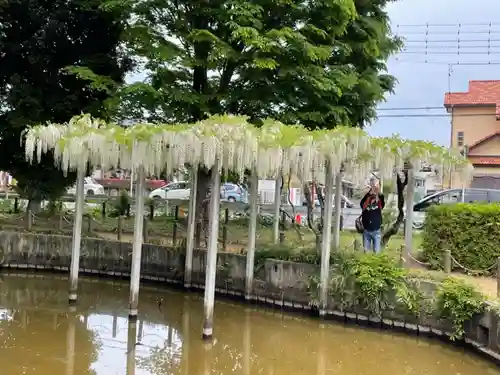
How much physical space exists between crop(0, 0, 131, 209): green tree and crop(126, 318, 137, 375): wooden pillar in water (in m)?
8.35

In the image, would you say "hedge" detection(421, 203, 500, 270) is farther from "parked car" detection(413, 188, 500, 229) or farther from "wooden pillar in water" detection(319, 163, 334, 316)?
"parked car" detection(413, 188, 500, 229)

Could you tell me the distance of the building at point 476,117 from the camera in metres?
29.4

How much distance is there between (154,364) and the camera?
8445mm

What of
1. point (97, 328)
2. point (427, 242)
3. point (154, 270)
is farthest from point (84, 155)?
point (427, 242)

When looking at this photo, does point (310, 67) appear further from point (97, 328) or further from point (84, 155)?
point (97, 328)

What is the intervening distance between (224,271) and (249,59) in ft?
16.8

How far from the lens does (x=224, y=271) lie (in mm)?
13125

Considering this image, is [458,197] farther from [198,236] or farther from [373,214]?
[198,236]

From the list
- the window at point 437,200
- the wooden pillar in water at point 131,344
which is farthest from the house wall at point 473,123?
the wooden pillar in water at point 131,344

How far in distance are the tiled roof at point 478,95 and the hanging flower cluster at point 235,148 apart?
22082mm

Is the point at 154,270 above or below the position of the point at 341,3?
below

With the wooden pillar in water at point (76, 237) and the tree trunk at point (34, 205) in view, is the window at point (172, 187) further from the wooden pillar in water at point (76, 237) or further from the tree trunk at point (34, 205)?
the wooden pillar in water at point (76, 237)

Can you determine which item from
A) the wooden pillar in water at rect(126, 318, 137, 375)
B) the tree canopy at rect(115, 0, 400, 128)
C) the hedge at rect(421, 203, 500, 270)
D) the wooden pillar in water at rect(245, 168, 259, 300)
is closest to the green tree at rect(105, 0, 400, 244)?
the tree canopy at rect(115, 0, 400, 128)

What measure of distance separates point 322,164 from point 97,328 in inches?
196
